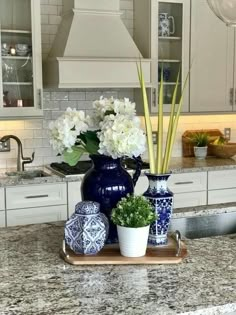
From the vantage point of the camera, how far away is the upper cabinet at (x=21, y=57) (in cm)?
351

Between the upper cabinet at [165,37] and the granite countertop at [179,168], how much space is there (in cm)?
47

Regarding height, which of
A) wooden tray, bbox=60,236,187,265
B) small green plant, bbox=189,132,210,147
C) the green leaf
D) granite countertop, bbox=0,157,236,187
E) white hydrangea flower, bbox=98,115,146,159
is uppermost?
white hydrangea flower, bbox=98,115,146,159

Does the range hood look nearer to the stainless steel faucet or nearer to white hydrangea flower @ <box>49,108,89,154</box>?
the stainless steel faucet

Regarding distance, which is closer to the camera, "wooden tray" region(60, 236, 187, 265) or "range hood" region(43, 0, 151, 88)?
"wooden tray" region(60, 236, 187, 265)

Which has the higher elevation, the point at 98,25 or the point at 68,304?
the point at 98,25

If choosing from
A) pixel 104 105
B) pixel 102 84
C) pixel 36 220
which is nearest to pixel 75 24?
pixel 102 84

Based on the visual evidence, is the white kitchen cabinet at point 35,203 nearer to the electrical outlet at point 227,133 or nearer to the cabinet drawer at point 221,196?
the cabinet drawer at point 221,196

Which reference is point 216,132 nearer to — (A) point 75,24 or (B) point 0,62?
(A) point 75,24

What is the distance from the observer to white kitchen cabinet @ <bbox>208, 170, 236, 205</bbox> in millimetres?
3881

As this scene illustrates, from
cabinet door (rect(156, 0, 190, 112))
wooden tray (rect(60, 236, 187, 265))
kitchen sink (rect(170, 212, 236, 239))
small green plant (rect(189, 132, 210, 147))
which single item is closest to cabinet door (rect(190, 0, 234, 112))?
cabinet door (rect(156, 0, 190, 112))

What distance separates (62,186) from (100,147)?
1.87m

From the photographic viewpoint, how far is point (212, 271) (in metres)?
1.46

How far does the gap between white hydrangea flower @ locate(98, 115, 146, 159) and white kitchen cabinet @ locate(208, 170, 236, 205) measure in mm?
2437

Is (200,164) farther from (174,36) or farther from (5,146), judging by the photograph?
(5,146)
